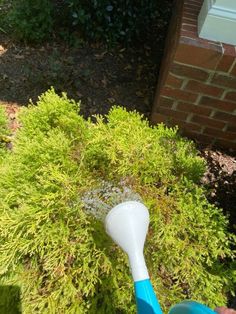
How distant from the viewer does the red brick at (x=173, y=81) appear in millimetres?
2389

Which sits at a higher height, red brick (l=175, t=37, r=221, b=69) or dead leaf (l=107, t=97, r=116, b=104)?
red brick (l=175, t=37, r=221, b=69)

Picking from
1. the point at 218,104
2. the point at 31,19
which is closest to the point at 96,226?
the point at 218,104

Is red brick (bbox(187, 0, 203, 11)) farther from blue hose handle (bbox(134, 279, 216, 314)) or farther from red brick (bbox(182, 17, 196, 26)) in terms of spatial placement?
blue hose handle (bbox(134, 279, 216, 314))

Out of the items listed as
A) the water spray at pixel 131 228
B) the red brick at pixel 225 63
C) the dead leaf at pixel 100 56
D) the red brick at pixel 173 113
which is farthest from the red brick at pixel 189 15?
the water spray at pixel 131 228

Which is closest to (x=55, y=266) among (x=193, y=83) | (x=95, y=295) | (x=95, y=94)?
(x=95, y=295)

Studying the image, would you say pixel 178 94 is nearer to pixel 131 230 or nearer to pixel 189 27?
pixel 189 27

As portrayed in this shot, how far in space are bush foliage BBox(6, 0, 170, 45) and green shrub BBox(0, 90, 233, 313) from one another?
162 centimetres

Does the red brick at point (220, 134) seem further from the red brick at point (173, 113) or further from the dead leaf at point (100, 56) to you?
the dead leaf at point (100, 56)

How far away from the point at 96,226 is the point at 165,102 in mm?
1259

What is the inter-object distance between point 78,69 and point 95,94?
0.31m

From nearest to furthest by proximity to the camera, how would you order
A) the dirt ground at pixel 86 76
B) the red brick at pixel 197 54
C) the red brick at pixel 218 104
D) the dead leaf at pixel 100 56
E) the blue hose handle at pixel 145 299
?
the blue hose handle at pixel 145 299, the red brick at pixel 197 54, the red brick at pixel 218 104, the dirt ground at pixel 86 76, the dead leaf at pixel 100 56

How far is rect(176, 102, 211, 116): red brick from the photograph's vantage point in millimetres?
2555

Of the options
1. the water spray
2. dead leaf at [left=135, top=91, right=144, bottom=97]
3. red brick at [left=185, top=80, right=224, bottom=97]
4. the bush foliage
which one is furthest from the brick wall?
the water spray

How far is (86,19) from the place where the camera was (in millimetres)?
3131
